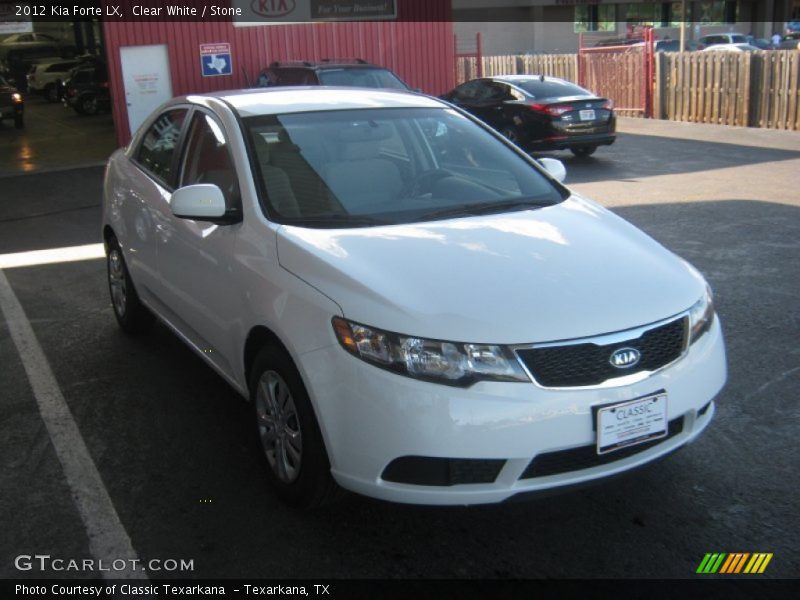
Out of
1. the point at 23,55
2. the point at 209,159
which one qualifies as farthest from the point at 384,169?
the point at 23,55

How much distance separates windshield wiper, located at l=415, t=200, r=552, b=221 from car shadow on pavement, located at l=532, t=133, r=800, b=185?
838cm

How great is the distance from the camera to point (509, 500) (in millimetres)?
3033

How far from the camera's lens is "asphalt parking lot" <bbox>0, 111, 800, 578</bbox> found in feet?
10.7

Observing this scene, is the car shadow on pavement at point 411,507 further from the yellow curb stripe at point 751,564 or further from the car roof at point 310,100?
the car roof at point 310,100

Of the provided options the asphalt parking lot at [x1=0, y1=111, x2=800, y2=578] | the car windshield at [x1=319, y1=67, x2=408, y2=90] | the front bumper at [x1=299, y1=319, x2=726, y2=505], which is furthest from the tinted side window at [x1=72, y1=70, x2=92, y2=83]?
the front bumper at [x1=299, y1=319, x2=726, y2=505]

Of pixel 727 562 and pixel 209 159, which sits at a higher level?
pixel 209 159

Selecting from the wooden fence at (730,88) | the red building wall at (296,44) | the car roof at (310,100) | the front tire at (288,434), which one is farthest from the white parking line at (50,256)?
the wooden fence at (730,88)

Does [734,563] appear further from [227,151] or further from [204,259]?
[227,151]

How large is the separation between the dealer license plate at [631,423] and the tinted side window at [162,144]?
2.92 metres

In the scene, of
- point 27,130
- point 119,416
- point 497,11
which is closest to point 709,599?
point 119,416

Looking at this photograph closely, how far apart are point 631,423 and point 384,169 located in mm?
1876

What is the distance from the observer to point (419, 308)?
3.08 metres

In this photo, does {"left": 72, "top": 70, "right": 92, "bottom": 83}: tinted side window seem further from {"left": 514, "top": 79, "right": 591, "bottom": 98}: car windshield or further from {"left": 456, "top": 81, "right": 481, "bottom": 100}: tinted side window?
{"left": 514, "top": 79, "right": 591, "bottom": 98}: car windshield

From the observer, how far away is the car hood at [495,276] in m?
3.04
